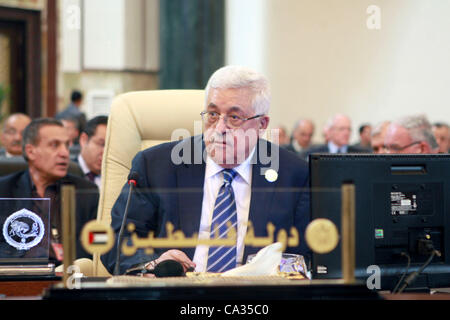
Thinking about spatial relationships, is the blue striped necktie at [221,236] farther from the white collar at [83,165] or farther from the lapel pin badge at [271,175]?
the white collar at [83,165]

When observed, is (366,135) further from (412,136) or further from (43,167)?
(43,167)

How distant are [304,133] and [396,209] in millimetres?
6028

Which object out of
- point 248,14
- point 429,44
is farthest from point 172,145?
point 248,14

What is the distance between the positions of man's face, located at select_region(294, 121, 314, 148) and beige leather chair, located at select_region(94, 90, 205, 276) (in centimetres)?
534

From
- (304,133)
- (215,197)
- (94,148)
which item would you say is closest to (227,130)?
(215,197)

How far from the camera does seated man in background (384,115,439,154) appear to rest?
286 cm

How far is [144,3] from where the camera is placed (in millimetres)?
9609

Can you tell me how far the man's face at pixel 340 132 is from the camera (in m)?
6.48

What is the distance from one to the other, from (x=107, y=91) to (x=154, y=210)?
8.03m

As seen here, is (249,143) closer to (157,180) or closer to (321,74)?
(157,180)

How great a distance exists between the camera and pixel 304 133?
7465mm

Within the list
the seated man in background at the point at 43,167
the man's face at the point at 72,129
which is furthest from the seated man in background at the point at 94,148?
the man's face at the point at 72,129

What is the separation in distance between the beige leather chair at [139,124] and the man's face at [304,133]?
5.34 meters

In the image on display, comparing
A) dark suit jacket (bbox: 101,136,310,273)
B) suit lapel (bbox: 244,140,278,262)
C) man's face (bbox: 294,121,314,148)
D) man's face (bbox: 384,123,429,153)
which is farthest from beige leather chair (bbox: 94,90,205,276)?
man's face (bbox: 294,121,314,148)
